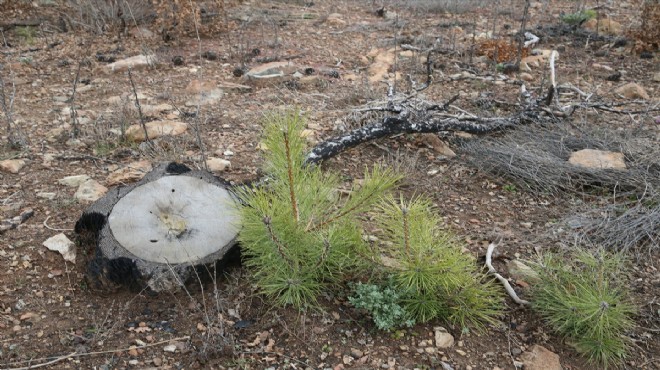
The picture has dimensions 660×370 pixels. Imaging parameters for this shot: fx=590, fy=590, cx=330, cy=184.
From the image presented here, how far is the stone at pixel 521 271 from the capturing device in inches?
109

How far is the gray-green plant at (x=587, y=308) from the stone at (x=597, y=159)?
120 cm

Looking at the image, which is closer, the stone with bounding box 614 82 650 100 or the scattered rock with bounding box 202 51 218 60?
the stone with bounding box 614 82 650 100

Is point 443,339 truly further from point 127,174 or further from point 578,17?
point 578,17

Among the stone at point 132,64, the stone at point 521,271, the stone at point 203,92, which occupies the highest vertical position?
the stone at point 132,64

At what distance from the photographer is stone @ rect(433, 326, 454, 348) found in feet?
8.00

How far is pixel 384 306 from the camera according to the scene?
242 cm

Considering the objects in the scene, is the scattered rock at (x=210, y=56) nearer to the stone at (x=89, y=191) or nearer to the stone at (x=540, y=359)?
the stone at (x=89, y=191)

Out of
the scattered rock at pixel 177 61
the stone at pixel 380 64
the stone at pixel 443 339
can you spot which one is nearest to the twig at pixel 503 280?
the stone at pixel 443 339

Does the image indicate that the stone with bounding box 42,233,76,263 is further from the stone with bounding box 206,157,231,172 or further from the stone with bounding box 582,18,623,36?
the stone with bounding box 582,18,623,36

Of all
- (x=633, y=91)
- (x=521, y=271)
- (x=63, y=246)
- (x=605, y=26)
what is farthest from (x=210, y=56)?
(x=605, y=26)

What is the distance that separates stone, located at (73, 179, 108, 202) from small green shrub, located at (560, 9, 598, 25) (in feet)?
19.1

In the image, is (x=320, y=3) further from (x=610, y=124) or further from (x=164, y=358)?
(x=164, y=358)

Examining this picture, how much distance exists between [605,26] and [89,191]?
609 cm

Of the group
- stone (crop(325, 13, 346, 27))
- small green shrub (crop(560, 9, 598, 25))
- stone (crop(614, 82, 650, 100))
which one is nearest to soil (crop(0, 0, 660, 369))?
stone (crop(325, 13, 346, 27))
